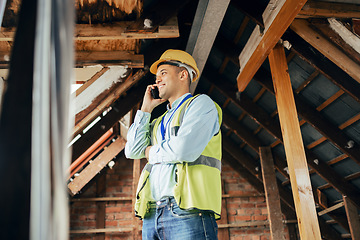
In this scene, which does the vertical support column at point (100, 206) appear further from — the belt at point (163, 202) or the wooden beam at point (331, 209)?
the belt at point (163, 202)

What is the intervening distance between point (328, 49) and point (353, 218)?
287cm

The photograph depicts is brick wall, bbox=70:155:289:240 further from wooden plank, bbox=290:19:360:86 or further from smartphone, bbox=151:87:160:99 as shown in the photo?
smartphone, bbox=151:87:160:99

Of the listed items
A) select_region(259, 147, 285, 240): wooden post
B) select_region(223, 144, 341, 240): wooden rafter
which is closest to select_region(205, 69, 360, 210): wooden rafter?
select_region(259, 147, 285, 240): wooden post

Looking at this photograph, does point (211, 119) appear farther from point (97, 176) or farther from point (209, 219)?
point (97, 176)

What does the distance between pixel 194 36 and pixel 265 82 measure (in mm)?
1482

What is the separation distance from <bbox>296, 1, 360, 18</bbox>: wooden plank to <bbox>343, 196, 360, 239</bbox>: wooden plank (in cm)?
300

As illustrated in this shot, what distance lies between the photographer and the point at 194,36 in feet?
9.89

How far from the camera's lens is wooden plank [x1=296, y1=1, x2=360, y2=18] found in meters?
2.69

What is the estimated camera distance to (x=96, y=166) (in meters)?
6.70

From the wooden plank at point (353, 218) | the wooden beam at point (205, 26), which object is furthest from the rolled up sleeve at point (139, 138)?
the wooden plank at point (353, 218)

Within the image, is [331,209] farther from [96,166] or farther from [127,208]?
[96,166]

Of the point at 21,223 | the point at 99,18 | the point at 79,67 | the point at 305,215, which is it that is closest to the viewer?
the point at 21,223

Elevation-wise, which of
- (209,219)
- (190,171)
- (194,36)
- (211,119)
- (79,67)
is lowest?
(209,219)

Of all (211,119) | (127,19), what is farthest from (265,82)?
(211,119)
